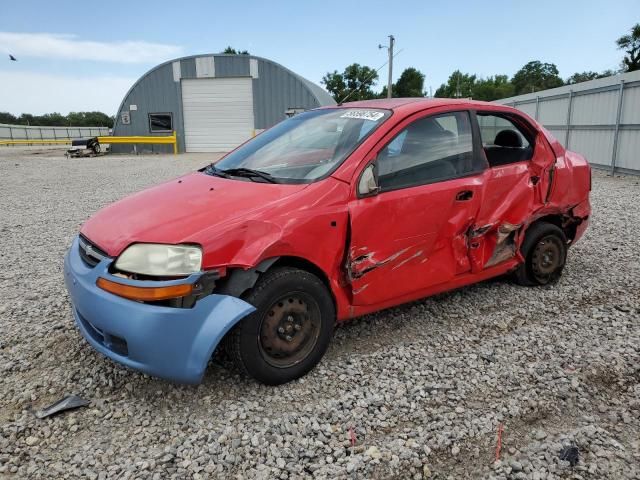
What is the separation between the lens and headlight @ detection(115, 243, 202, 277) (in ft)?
8.71

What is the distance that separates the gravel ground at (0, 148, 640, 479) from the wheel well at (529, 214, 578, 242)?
598 millimetres

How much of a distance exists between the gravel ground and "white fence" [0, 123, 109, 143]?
44170 mm

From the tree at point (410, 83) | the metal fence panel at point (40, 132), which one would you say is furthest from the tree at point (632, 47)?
the metal fence panel at point (40, 132)

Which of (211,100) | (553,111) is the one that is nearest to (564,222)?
(553,111)

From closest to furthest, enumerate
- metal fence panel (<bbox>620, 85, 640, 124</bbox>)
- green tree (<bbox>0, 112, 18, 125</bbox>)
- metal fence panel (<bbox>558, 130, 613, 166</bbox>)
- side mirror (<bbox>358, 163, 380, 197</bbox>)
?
side mirror (<bbox>358, 163, 380, 197</bbox>) < metal fence panel (<bbox>620, 85, 640, 124</bbox>) < metal fence panel (<bbox>558, 130, 613, 166</bbox>) < green tree (<bbox>0, 112, 18, 125</bbox>)

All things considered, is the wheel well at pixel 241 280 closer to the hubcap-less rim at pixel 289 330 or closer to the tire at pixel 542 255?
the hubcap-less rim at pixel 289 330

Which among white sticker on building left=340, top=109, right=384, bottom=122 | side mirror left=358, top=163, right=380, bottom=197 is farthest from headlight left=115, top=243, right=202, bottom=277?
white sticker on building left=340, top=109, right=384, bottom=122

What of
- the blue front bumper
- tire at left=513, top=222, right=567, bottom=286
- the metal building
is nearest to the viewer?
the blue front bumper

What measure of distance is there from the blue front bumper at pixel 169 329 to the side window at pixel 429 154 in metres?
1.36

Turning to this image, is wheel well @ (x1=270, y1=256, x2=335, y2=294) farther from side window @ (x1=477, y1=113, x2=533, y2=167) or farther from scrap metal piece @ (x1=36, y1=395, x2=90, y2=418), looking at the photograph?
side window @ (x1=477, y1=113, x2=533, y2=167)

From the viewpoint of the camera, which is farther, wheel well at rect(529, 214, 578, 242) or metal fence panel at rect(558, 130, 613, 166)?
metal fence panel at rect(558, 130, 613, 166)

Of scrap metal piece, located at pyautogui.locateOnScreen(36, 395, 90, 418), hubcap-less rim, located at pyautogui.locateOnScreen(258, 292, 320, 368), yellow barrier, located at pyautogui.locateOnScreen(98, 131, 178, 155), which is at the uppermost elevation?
yellow barrier, located at pyautogui.locateOnScreen(98, 131, 178, 155)

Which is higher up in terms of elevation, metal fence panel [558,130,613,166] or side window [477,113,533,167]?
side window [477,113,533,167]

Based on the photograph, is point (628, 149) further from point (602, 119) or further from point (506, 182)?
point (506, 182)
